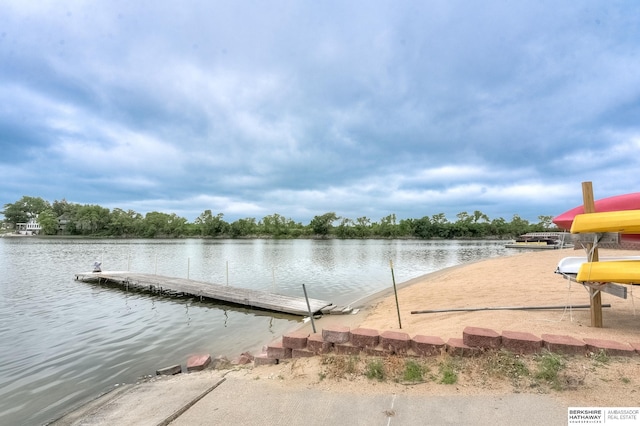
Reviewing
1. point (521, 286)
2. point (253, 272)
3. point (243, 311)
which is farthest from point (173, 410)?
point (253, 272)

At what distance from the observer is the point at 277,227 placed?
11800cm

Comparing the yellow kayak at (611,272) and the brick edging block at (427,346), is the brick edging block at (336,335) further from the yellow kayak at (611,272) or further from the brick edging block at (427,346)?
the yellow kayak at (611,272)

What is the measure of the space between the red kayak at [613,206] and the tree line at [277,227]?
11024 cm

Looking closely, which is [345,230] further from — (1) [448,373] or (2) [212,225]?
(1) [448,373]

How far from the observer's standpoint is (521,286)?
36.2ft

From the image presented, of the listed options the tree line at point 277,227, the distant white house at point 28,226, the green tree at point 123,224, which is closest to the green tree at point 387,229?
the tree line at point 277,227

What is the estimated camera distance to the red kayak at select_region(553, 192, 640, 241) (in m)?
5.18

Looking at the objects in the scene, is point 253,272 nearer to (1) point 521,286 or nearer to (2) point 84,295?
(2) point 84,295

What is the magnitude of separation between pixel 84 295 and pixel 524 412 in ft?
60.6

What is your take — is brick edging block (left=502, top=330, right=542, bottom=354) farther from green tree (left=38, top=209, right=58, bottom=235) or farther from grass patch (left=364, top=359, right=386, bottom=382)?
green tree (left=38, top=209, right=58, bottom=235)

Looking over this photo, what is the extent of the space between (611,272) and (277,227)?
115 meters

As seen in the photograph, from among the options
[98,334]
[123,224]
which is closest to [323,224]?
[123,224]

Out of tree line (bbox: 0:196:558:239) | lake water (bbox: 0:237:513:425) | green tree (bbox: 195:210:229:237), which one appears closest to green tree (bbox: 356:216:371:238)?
tree line (bbox: 0:196:558:239)

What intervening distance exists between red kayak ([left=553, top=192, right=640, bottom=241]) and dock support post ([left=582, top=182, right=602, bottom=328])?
0.84 ft
